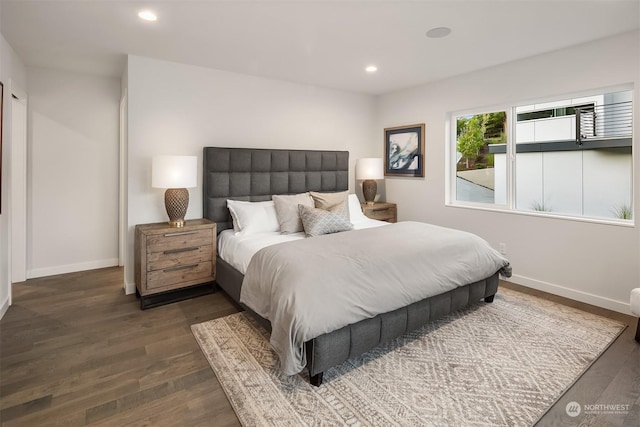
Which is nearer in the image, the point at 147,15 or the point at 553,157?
the point at 147,15

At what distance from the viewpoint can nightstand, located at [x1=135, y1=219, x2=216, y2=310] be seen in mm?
3143

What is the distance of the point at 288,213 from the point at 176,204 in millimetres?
1156

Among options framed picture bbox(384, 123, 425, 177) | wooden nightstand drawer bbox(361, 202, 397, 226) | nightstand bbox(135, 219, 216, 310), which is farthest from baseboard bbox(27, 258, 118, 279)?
framed picture bbox(384, 123, 425, 177)

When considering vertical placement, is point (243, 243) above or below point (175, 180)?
below

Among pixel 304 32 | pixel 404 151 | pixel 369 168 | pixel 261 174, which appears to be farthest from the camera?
pixel 404 151

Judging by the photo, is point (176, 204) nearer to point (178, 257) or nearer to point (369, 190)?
point (178, 257)

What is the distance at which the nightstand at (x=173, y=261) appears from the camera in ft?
10.3

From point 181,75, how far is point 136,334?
270 centimetres

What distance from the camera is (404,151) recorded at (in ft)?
16.4

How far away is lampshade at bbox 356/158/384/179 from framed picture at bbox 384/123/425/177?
15.3 inches

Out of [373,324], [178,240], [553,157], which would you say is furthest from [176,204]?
[553,157]

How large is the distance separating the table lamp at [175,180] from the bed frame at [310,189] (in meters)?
0.39

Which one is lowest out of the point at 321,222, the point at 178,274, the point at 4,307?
the point at 4,307

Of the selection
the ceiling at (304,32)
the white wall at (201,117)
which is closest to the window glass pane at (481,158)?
the ceiling at (304,32)
